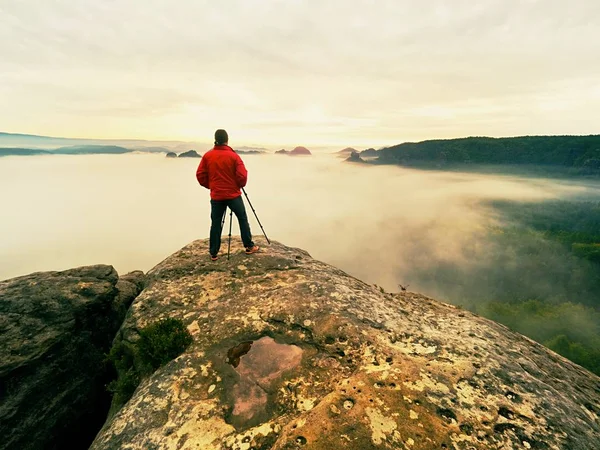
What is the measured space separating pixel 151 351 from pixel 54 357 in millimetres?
4115

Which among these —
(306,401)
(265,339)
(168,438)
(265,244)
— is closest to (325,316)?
(265,339)

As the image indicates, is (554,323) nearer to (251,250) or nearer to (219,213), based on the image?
(251,250)

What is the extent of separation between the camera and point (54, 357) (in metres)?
10.3

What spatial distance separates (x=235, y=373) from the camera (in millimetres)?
8117

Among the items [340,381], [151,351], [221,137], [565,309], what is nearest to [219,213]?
[221,137]

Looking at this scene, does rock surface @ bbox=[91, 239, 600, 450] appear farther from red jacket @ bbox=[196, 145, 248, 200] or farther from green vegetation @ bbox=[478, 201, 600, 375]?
green vegetation @ bbox=[478, 201, 600, 375]

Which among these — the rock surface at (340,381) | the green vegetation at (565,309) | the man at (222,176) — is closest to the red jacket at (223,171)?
the man at (222,176)

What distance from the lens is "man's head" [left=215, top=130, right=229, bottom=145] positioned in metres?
12.8

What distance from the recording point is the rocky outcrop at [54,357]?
370 inches

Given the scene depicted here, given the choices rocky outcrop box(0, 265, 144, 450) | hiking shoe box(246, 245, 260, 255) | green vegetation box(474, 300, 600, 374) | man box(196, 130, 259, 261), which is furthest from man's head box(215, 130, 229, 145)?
green vegetation box(474, 300, 600, 374)

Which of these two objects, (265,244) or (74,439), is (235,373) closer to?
(74,439)

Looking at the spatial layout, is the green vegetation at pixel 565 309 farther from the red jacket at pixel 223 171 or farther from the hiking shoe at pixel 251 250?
the red jacket at pixel 223 171

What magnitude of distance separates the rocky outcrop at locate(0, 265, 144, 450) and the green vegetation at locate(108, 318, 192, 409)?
211cm

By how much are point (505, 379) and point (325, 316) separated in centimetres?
490
